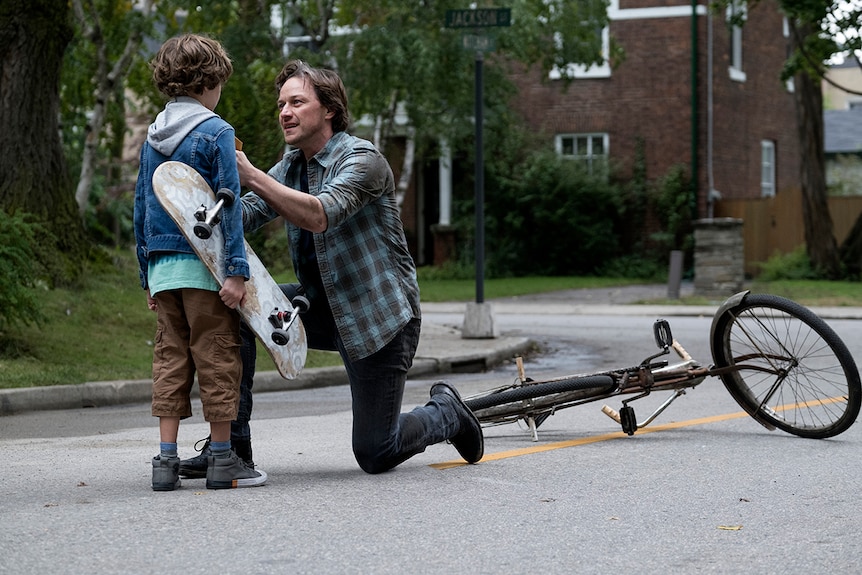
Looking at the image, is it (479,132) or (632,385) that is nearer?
(632,385)

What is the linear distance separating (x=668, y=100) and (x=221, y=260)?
2539 centimetres

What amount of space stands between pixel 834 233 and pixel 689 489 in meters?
23.2

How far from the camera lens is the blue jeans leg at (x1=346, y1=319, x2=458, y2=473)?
559cm

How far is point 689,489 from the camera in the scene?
5559 millimetres

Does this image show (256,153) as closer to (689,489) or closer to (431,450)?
(431,450)

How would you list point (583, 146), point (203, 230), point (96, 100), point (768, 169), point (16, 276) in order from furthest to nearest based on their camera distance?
point (768, 169) → point (583, 146) → point (96, 100) → point (16, 276) → point (203, 230)

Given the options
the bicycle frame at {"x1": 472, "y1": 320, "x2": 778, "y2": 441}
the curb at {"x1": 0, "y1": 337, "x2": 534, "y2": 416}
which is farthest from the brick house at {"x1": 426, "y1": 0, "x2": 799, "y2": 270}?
the bicycle frame at {"x1": 472, "y1": 320, "x2": 778, "y2": 441}

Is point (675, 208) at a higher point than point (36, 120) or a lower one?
lower

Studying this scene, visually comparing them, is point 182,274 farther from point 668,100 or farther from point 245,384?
point 668,100

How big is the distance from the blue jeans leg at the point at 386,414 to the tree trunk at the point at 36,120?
7552 millimetres

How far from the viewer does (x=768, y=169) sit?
3291 centimetres

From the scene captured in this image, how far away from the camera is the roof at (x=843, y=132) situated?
145 ft

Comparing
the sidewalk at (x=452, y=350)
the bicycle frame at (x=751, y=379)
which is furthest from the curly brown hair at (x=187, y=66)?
the sidewalk at (x=452, y=350)

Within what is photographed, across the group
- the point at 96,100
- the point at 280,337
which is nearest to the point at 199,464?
the point at 280,337
